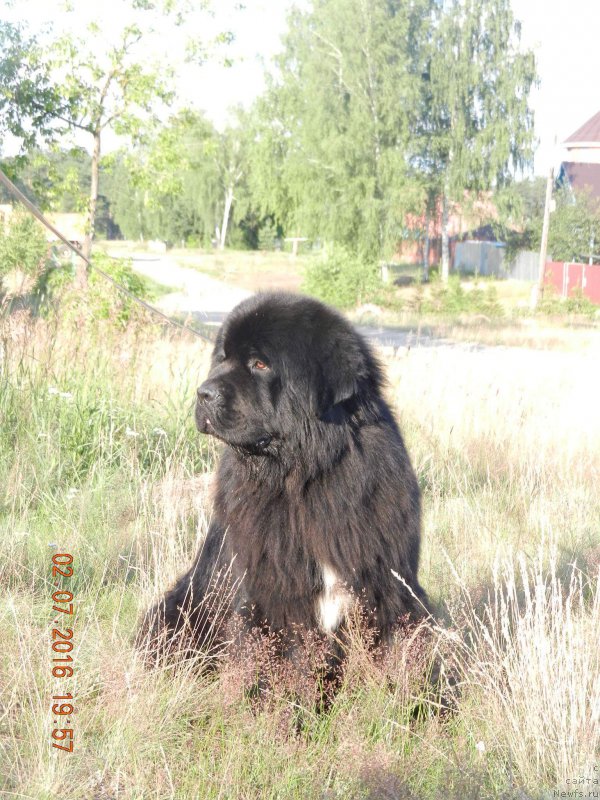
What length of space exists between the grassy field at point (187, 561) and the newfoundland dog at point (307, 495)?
0.73 feet

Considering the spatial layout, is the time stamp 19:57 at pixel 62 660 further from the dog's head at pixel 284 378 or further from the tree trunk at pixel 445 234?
the tree trunk at pixel 445 234

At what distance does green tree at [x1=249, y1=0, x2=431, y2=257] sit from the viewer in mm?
35500

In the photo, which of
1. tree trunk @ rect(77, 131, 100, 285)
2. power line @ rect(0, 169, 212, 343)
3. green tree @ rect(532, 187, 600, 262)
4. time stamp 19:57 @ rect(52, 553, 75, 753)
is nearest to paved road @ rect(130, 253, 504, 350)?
power line @ rect(0, 169, 212, 343)

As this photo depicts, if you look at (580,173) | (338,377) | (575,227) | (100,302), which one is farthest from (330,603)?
(580,173)

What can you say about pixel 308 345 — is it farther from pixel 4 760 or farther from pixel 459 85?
pixel 459 85

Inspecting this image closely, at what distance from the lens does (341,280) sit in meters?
36.8

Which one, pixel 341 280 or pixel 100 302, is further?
pixel 341 280

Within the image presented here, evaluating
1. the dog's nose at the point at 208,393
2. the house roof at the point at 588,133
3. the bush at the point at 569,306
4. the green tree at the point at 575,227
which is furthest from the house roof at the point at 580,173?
the dog's nose at the point at 208,393

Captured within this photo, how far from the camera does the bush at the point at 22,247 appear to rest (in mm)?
6911

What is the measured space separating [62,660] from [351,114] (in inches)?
1433

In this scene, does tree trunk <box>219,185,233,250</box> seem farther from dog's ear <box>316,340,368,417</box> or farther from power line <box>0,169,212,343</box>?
dog's ear <box>316,340,368,417</box>

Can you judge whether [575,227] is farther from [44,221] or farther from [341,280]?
[44,221]

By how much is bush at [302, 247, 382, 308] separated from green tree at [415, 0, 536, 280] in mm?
5875

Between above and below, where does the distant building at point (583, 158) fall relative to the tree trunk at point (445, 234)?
above
